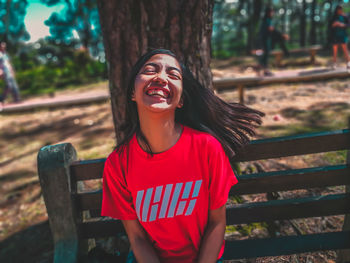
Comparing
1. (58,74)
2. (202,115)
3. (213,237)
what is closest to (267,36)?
(202,115)

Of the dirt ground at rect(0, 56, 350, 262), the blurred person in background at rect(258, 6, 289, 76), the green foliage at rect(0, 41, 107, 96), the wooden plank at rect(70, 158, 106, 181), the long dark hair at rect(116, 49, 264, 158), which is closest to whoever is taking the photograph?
the long dark hair at rect(116, 49, 264, 158)

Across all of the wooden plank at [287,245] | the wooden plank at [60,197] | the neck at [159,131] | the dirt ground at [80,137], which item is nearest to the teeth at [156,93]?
the neck at [159,131]

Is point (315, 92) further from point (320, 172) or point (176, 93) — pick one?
point (176, 93)

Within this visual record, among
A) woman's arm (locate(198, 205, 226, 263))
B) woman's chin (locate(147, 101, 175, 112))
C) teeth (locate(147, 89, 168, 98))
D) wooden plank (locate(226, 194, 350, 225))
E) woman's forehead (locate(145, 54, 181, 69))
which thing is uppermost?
woman's forehead (locate(145, 54, 181, 69))

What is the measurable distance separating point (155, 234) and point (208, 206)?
0.30 metres

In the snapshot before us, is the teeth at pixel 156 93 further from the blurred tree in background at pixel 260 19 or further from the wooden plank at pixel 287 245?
the blurred tree in background at pixel 260 19

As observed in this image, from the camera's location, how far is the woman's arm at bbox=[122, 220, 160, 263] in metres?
1.43

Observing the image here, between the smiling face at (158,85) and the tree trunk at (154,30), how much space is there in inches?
29.1

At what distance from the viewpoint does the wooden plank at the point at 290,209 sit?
69.8 inches

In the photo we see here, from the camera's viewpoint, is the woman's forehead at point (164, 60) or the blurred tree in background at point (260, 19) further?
the blurred tree in background at point (260, 19)

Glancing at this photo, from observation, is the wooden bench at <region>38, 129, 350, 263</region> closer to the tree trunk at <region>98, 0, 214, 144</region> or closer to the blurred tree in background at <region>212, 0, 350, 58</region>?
the tree trunk at <region>98, 0, 214, 144</region>

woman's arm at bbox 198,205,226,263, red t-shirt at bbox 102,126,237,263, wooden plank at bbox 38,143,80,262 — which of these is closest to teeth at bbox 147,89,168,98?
red t-shirt at bbox 102,126,237,263

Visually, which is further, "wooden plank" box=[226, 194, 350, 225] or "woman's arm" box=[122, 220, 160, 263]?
"wooden plank" box=[226, 194, 350, 225]

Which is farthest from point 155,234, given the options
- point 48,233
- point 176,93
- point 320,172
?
point 48,233
